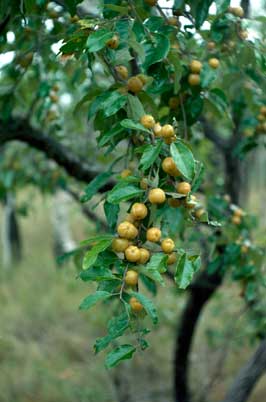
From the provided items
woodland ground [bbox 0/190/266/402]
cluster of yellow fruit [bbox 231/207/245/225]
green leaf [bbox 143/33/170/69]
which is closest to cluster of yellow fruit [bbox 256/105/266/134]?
cluster of yellow fruit [bbox 231/207/245/225]

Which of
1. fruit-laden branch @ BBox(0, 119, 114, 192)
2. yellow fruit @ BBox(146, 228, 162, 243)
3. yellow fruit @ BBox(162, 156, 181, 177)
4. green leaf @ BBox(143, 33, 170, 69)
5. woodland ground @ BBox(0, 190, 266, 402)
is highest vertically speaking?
green leaf @ BBox(143, 33, 170, 69)

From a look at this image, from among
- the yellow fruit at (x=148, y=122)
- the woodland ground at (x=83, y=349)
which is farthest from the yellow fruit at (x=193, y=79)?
the woodland ground at (x=83, y=349)

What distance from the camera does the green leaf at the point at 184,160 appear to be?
1.03 meters

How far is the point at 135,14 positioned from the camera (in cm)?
118

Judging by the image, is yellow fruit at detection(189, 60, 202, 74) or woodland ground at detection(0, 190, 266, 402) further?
woodland ground at detection(0, 190, 266, 402)

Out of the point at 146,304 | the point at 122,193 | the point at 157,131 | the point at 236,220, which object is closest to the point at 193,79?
the point at 157,131

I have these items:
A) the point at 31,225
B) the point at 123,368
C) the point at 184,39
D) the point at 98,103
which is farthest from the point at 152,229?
the point at 31,225

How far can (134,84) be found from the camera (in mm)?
1254

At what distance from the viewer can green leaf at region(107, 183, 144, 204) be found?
1.06m

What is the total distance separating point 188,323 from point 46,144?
1481mm

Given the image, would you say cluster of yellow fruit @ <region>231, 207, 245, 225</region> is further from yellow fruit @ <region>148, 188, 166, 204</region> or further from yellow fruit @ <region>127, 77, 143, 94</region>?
yellow fruit @ <region>148, 188, 166, 204</region>

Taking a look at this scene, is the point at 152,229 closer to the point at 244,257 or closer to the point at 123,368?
the point at 244,257

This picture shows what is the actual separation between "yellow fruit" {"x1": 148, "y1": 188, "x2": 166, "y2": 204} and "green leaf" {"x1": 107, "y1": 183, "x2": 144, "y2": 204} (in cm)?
3

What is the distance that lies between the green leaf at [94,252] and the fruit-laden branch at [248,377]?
60.1 inches
